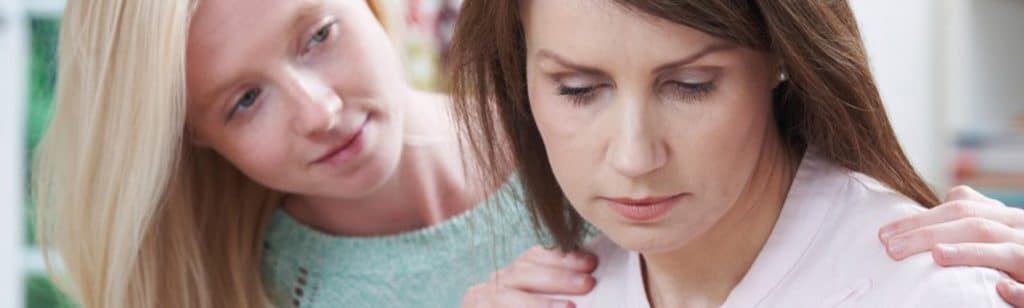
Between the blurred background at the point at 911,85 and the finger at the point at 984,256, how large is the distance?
4.10ft

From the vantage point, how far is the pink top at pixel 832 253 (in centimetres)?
91

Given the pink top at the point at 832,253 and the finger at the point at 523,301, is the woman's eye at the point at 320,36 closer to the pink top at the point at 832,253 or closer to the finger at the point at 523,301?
the finger at the point at 523,301

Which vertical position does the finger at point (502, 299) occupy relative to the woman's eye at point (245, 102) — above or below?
below

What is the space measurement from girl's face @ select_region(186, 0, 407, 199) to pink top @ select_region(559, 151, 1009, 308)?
0.50 metres

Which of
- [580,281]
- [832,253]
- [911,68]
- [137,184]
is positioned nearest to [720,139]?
[832,253]

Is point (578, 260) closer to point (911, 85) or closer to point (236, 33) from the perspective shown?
point (236, 33)

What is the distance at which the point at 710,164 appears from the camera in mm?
896

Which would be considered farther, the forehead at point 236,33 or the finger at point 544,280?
the forehead at point 236,33

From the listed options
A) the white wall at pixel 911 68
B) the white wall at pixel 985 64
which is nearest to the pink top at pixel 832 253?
the white wall at pixel 985 64

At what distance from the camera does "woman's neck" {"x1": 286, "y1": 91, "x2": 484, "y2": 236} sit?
5.05 feet

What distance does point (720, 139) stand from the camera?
0.89 meters

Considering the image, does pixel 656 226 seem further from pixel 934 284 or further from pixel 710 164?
pixel 934 284

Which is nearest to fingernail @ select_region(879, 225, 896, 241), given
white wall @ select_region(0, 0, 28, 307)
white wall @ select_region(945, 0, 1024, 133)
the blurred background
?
the blurred background

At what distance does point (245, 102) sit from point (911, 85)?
1.79 m
